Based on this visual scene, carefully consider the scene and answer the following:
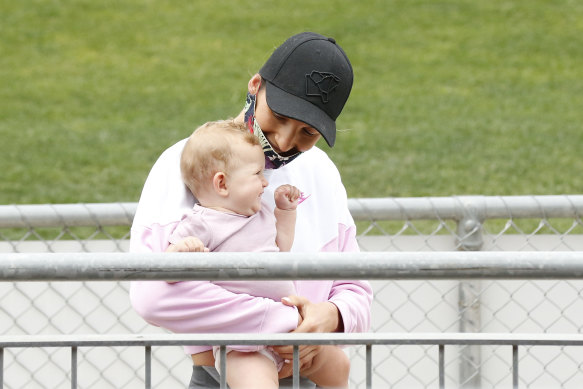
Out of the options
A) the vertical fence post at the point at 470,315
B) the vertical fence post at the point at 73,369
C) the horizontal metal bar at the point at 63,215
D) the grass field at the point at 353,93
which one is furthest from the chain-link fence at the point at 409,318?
the grass field at the point at 353,93

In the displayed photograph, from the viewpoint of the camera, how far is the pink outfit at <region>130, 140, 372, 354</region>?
243 centimetres

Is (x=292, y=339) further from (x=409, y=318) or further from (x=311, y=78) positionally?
(x=409, y=318)

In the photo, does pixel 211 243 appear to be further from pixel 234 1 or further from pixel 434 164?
pixel 234 1

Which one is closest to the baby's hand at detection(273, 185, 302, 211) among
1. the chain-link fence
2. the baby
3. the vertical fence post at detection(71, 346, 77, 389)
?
the baby

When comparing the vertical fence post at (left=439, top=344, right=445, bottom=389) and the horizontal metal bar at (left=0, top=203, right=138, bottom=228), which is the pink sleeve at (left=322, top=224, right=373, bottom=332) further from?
the horizontal metal bar at (left=0, top=203, right=138, bottom=228)

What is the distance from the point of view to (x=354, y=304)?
264 centimetres

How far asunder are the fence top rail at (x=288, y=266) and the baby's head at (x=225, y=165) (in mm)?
553

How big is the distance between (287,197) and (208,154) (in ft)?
0.80

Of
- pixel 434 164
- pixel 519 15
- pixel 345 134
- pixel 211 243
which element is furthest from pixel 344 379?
pixel 519 15

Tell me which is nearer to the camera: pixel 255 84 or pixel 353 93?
pixel 255 84

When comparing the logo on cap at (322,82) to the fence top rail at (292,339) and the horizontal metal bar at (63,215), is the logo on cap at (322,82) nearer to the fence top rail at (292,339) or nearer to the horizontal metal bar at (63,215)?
the fence top rail at (292,339)

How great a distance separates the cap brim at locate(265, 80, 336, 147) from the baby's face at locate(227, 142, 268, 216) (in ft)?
0.40

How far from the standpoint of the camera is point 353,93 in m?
11.3

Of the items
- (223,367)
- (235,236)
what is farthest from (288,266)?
(235,236)
